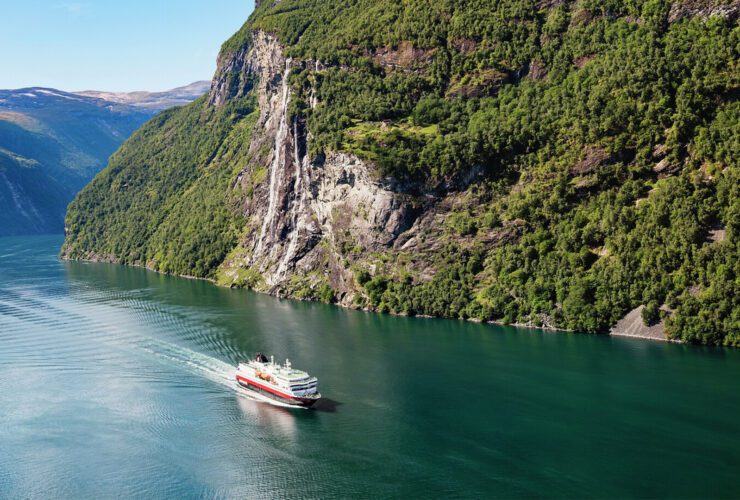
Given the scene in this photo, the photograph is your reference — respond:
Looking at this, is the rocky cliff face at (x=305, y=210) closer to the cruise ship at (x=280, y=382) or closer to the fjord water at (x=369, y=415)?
the fjord water at (x=369, y=415)

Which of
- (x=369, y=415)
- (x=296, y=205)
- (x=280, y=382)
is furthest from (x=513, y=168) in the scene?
(x=369, y=415)

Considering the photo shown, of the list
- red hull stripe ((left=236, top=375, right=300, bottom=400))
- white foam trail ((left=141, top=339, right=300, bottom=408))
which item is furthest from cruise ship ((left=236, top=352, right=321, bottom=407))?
white foam trail ((left=141, top=339, right=300, bottom=408))

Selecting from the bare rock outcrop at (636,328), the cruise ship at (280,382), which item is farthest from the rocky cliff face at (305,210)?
the cruise ship at (280,382)

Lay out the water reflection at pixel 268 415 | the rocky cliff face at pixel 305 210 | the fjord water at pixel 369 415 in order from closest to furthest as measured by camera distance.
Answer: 1. the fjord water at pixel 369 415
2. the water reflection at pixel 268 415
3. the rocky cliff face at pixel 305 210

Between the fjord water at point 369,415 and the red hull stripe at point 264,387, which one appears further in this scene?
the red hull stripe at point 264,387

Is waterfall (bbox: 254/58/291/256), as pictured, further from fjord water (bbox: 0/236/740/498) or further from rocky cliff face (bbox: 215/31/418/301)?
fjord water (bbox: 0/236/740/498)

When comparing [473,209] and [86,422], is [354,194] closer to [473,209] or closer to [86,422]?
[473,209]
